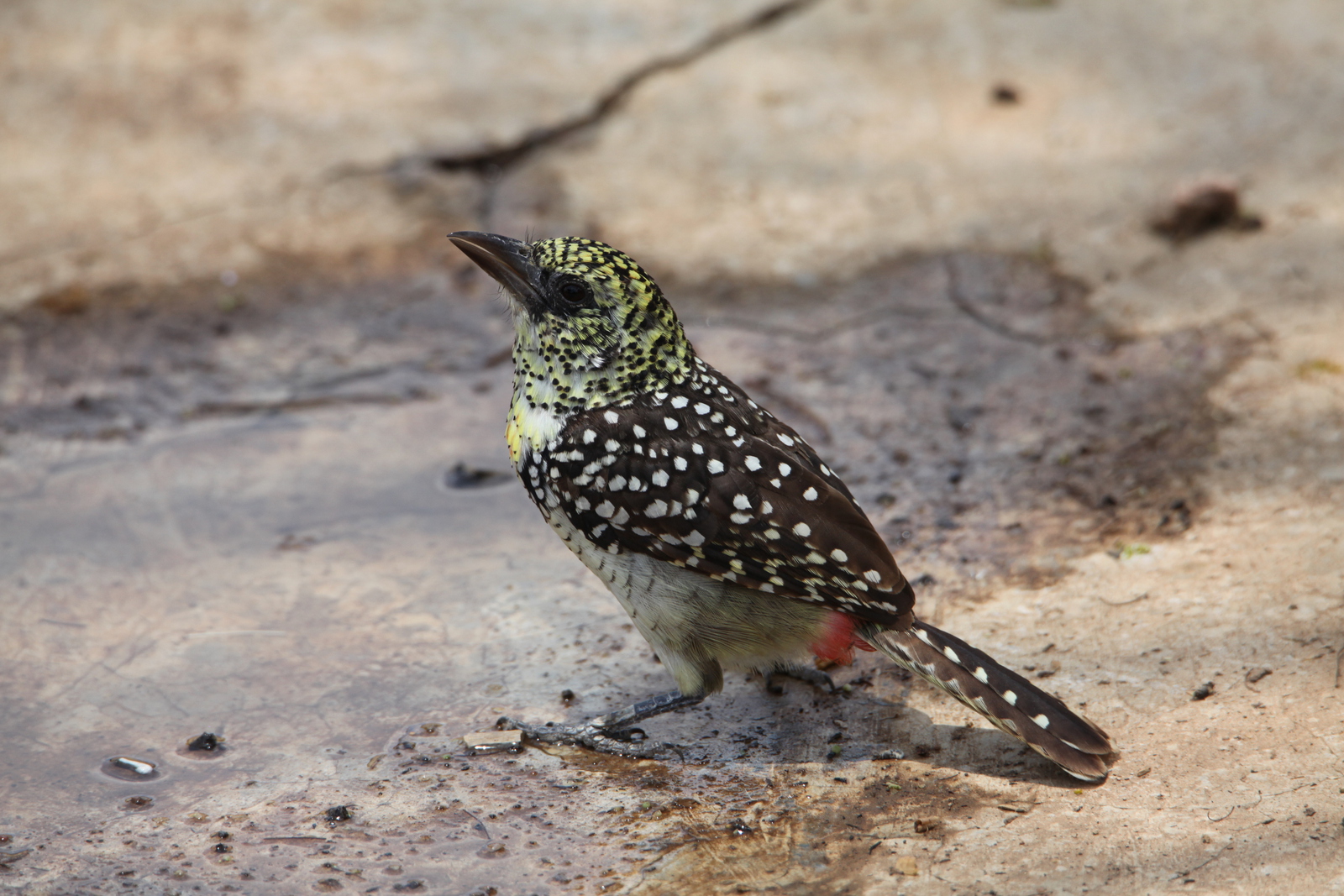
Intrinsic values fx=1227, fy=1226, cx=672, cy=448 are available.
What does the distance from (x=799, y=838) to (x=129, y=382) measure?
380 cm

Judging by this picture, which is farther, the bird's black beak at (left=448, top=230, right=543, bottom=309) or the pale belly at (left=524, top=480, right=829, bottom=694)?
the bird's black beak at (left=448, top=230, right=543, bottom=309)

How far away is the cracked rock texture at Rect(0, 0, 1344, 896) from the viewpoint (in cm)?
312

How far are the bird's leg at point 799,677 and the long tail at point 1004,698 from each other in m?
0.41

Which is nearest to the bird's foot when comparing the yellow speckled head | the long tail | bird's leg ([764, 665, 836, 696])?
bird's leg ([764, 665, 836, 696])

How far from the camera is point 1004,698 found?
322 centimetres

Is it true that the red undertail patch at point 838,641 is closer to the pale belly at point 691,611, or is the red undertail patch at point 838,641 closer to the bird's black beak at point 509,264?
the pale belly at point 691,611

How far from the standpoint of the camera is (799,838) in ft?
10.0

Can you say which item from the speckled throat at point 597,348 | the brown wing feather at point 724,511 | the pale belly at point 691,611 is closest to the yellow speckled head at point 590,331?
the speckled throat at point 597,348

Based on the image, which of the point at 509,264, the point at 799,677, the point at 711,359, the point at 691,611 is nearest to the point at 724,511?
the point at 691,611

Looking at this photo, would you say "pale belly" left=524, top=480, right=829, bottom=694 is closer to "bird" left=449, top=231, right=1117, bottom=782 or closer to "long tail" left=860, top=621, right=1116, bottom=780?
"bird" left=449, top=231, right=1117, bottom=782

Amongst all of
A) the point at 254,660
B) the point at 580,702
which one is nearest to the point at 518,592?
the point at 580,702

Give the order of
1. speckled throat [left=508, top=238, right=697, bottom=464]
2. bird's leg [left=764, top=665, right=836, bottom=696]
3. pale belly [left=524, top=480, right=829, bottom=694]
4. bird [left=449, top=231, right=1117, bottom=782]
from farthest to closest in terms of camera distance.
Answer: bird's leg [left=764, top=665, right=836, bottom=696]
speckled throat [left=508, top=238, right=697, bottom=464]
pale belly [left=524, top=480, right=829, bottom=694]
bird [left=449, top=231, right=1117, bottom=782]

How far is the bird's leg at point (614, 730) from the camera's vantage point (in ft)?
11.6

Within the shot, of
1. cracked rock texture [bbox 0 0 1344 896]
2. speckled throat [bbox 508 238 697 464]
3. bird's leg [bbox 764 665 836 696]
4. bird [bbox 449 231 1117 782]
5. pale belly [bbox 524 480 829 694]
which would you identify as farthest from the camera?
bird's leg [bbox 764 665 836 696]
